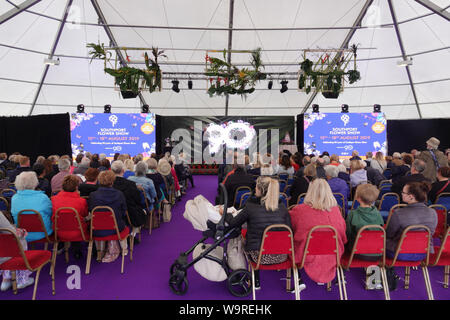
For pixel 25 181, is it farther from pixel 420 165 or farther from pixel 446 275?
pixel 420 165

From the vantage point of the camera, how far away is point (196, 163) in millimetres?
14656

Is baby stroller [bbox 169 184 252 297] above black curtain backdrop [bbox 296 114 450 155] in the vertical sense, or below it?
below

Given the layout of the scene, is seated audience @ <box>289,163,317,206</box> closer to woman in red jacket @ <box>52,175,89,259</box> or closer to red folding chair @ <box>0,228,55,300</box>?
woman in red jacket @ <box>52,175,89,259</box>

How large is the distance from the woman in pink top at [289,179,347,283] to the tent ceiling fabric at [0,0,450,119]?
9638mm

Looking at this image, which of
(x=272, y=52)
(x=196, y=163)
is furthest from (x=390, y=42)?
(x=196, y=163)

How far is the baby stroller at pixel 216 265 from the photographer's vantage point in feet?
9.29

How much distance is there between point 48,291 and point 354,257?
3.20 meters

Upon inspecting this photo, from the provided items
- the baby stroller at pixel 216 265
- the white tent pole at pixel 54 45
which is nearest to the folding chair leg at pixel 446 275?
the baby stroller at pixel 216 265

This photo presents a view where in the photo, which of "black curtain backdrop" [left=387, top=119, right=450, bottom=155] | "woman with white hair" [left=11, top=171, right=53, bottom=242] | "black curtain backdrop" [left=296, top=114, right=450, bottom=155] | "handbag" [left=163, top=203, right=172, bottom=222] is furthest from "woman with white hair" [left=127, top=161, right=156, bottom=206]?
"black curtain backdrop" [left=387, top=119, right=450, bottom=155]

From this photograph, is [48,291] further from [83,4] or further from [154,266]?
[83,4]

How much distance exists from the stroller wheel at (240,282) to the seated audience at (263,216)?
0.30 m

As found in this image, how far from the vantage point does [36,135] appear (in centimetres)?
1289

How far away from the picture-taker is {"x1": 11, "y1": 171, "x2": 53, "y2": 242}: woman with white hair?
325 cm

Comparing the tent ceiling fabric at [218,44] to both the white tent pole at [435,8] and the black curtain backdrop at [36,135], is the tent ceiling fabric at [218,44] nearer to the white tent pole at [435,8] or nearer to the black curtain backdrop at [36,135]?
the white tent pole at [435,8]
